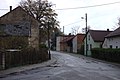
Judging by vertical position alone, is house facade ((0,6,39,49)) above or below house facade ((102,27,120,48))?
above

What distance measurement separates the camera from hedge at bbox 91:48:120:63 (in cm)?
3700

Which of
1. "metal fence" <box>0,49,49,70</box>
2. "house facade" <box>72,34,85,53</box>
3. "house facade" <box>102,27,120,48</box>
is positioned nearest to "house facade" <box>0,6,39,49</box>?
"metal fence" <box>0,49,49,70</box>

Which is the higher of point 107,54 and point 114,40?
point 114,40

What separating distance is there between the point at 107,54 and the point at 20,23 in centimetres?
1759

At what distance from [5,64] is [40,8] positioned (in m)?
43.8

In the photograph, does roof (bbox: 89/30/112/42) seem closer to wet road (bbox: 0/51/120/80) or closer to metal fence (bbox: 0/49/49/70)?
metal fence (bbox: 0/49/49/70)

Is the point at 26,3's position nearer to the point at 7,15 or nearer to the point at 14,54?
the point at 7,15

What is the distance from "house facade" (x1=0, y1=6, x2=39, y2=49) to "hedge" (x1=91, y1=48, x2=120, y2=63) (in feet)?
36.2

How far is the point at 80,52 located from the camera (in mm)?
67375

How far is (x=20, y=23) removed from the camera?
5056 centimetres

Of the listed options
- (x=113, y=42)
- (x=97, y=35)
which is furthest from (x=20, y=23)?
(x=97, y=35)

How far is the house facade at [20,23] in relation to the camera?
49.2 m

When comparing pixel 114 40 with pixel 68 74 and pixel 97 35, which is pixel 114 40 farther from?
pixel 68 74

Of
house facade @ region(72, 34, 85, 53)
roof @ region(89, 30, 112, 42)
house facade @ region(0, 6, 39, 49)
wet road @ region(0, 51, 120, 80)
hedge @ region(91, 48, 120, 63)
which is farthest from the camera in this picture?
house facade @ region(72, 34, 85, 53)
